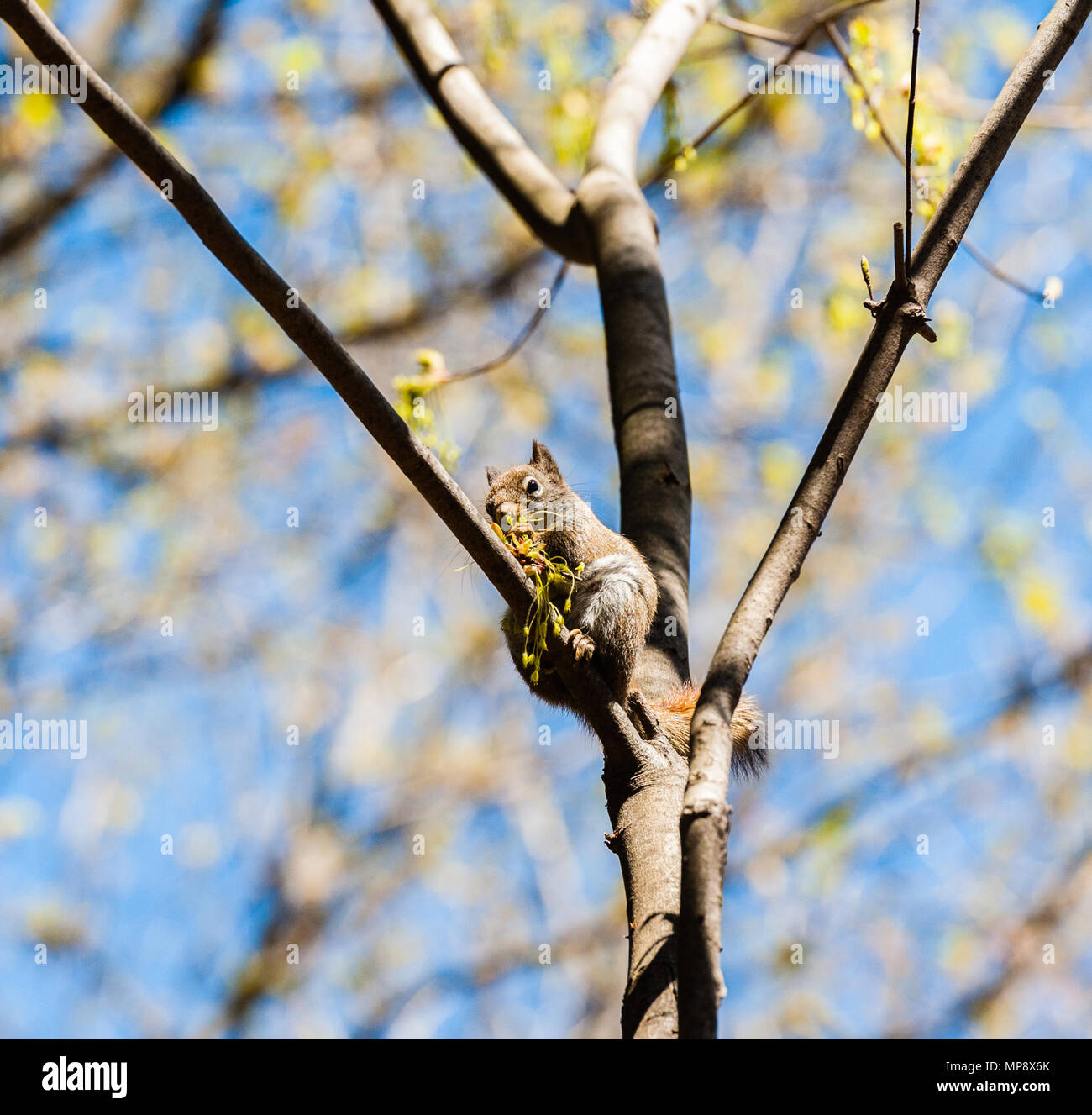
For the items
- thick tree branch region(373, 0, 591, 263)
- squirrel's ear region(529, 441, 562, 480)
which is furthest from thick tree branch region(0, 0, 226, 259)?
squirrel's ear region(529, 441, 562, 480)

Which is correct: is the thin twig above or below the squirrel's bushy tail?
above

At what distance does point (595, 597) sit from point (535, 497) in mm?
719

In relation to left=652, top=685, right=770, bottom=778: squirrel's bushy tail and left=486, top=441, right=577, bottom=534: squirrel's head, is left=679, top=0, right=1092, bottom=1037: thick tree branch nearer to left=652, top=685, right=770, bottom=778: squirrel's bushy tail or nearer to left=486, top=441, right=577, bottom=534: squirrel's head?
left=652, top=685, right=770, bottom=778: squirrel's bushy tail

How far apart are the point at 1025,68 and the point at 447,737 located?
8.89m

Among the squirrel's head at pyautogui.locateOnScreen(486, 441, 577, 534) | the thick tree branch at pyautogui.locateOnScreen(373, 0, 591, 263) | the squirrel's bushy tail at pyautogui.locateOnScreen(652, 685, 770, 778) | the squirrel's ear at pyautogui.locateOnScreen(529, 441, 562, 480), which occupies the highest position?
the thick tree branch at pyautogui.locateOnScreen(373, 0, 591, 263)

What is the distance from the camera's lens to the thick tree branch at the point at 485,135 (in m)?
3.68

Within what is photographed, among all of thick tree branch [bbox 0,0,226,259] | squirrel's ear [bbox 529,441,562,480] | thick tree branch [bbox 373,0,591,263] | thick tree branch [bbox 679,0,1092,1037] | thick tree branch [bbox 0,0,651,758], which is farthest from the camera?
thick tree branch [bbox 0,0,226,259]

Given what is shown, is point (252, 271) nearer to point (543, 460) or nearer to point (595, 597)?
point (595, 597)

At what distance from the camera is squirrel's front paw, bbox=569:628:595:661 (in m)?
2.29

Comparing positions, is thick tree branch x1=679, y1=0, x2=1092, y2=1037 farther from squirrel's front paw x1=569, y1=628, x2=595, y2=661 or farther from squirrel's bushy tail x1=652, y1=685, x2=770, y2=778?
squirrel's bushy tail x1=652, y1=685, x2=770, y2=778

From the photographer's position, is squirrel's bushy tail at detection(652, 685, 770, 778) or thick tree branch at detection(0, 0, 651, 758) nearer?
thick tree branch at detection(0, 0, 651, 758)

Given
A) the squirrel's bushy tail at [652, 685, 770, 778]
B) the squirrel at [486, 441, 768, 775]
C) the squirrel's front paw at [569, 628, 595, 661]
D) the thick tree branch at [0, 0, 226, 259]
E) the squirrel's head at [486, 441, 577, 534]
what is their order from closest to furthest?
1. the squirrel's front paw at [569, 628, 595, 661]
2. the squirrel at [486, 441, 768, 775]
3. the squirrel's bushy tail at [652, 685, 770, 778]
4. the squirrel's head at [486, 441, 577, 534]
5. the thick tree branch at [0, 0, 226, 259]

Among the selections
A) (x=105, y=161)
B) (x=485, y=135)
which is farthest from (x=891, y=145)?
(x=105, y=161)
